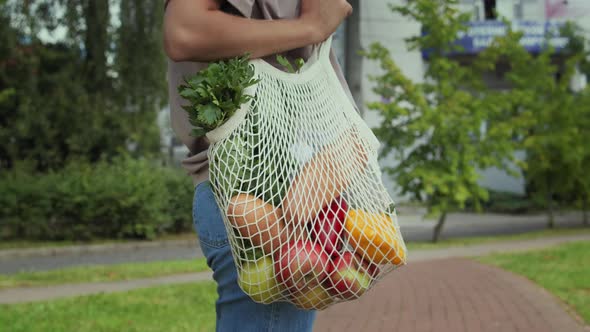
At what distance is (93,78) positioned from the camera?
16359mm

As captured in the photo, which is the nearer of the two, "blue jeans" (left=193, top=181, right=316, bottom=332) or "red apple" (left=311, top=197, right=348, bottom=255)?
"red apple" (left=311, top=197, right=348, bottom=255)

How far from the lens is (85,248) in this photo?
43.8 feet

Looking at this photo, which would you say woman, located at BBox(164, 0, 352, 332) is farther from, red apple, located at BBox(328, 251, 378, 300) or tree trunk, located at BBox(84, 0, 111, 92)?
tree trunk, located at BBox(84, 0, 111, 92)

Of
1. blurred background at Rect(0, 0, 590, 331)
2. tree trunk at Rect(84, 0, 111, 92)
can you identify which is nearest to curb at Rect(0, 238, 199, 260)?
blurred background at Rect(0, 0, 590, 331)

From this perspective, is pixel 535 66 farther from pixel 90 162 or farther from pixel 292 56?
pixel 292 56

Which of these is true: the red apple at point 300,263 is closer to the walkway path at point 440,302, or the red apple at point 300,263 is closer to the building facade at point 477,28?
the walkway path at point 440,302

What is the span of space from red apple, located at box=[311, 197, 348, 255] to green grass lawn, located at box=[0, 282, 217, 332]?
4013 mm

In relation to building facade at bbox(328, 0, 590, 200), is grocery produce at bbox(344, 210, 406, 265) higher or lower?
lower

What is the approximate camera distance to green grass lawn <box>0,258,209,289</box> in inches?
340

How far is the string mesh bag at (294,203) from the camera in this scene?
1.71 metres

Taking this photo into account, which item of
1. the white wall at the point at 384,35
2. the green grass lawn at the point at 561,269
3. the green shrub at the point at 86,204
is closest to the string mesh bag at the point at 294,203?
the green grass lawn at the point at 561,269

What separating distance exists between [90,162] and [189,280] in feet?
29.4

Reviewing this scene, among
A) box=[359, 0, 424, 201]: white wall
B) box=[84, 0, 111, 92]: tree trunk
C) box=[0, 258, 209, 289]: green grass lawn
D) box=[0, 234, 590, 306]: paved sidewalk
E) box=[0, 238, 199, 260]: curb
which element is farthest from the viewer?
box=[359, 0, 424, 201]: white wall

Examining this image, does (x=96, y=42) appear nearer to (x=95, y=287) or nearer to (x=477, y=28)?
(x=95, y=287)
